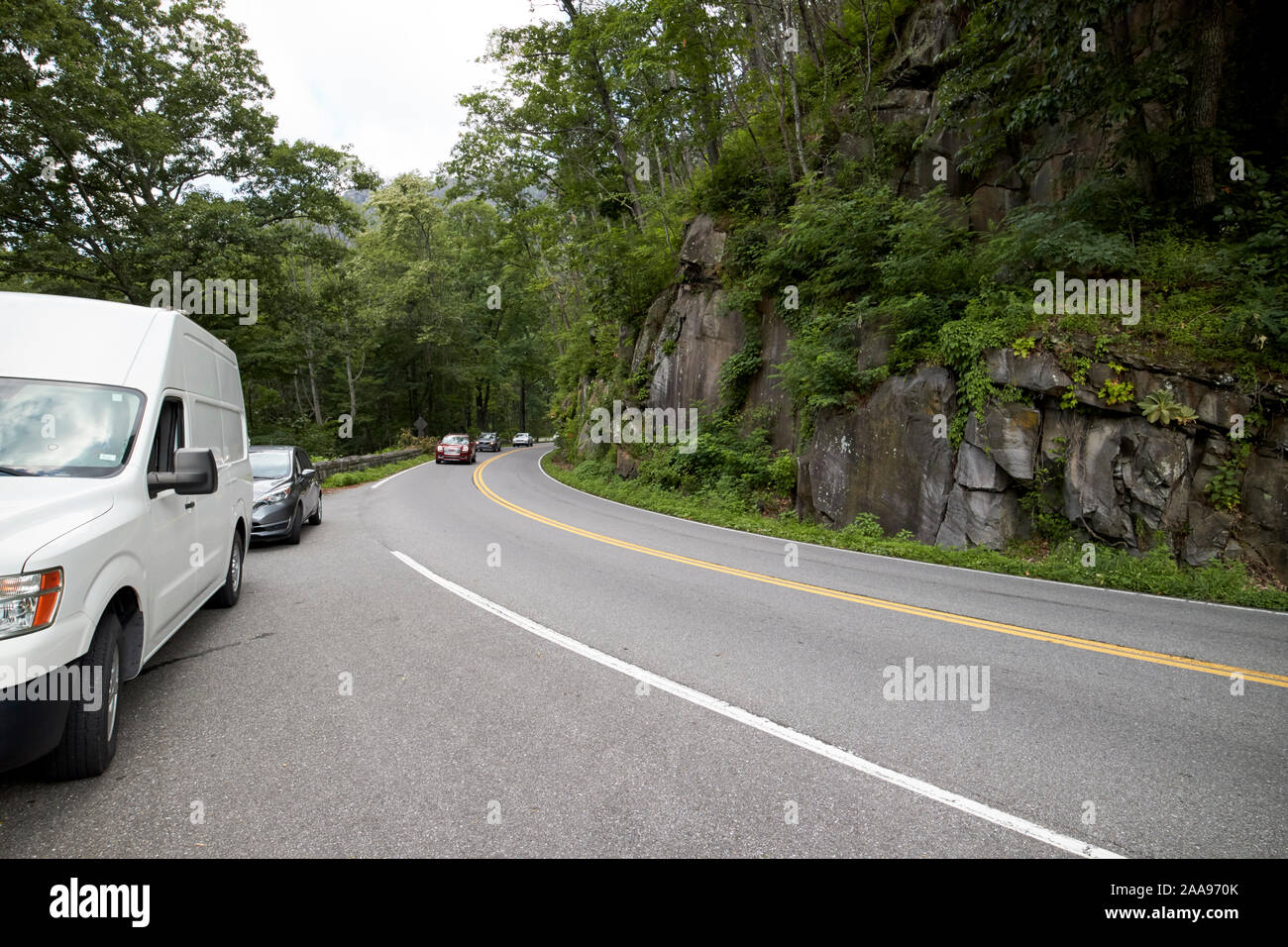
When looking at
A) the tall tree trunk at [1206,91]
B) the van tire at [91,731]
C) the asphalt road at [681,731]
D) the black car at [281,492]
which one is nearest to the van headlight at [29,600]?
the van tire at [91,731]

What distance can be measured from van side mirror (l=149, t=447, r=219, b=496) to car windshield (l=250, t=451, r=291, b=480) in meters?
6.78

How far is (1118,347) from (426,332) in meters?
38.5

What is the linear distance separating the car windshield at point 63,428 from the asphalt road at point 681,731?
1.68 metres

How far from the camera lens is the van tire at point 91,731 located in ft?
9.60

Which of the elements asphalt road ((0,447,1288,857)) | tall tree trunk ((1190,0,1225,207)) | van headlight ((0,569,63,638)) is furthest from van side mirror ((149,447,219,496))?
tall tree trunk ((1190,0,1225,207))

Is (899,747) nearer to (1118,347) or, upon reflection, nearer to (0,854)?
(0,854)

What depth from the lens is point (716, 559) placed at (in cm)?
891

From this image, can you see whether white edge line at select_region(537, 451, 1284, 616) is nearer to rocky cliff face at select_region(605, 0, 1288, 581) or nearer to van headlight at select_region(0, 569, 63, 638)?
rocky cliff face at select_region(605, 0, 1288, 581)

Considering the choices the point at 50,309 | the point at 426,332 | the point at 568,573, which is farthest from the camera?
the point at 426,332

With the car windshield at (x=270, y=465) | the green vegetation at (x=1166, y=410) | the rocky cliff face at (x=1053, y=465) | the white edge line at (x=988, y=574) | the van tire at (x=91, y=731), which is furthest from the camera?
the car windshield at (x=270, y=465)

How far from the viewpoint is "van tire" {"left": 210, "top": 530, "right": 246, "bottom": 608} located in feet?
19.5

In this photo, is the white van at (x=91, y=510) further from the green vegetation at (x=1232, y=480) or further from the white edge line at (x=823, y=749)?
the green vegetation at (x=1232, y=480)

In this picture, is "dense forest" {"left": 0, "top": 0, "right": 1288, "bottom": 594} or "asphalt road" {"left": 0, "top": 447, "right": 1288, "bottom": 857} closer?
"asphalt road" {"left": 0, "top": 447, "right": 1288, "bottom": 857}
